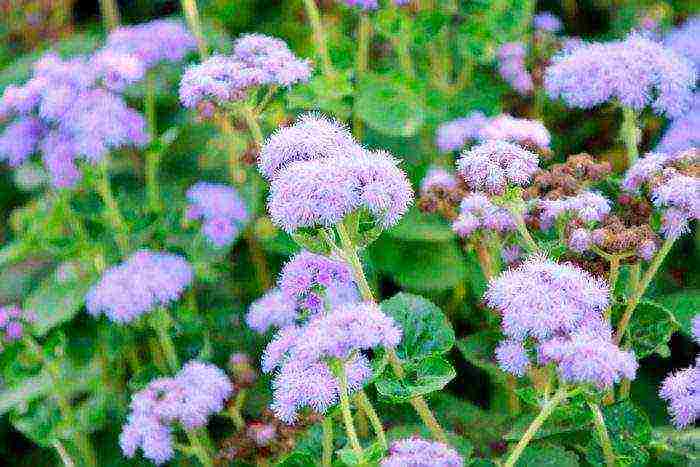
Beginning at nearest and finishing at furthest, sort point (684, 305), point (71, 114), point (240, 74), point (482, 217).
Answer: point (482, 217) < point (240, 74) < point (684, 305) < point (71, 114)

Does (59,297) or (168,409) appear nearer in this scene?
(168,409)

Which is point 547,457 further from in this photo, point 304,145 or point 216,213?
point 216,213

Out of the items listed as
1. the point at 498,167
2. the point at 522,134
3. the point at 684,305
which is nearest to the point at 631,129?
the point at 522,134

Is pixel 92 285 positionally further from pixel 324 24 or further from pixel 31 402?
pixel 324 24

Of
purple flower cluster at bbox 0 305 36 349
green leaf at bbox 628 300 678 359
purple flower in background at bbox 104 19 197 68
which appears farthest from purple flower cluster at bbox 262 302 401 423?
purple flower in background at bbox 104 19 197 68

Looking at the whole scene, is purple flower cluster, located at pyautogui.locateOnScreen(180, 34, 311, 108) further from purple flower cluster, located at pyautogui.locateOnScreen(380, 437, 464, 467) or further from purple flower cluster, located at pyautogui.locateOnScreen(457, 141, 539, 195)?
purple flower cluster, located at pyautogui.locateOnScreen(380, 437, 464, 467)

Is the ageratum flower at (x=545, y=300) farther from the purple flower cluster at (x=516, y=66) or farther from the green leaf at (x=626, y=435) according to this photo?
the purple flower cluster at (x=516, y=66)

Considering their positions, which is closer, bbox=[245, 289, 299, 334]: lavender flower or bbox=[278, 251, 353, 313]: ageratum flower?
bbox=[278, 251, 353, 313]: ageratum flower

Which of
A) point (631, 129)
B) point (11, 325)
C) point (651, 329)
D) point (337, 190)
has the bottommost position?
point (11, 325)

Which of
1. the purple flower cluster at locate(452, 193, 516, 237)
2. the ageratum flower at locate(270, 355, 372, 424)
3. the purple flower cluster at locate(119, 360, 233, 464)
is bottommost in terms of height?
the purple flower cluster at locate(119, 360, 233, 464)
